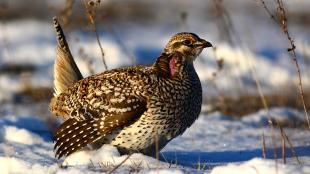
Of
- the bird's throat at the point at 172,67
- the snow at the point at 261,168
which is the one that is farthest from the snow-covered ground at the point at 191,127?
the bird's throat at the point at 172,67

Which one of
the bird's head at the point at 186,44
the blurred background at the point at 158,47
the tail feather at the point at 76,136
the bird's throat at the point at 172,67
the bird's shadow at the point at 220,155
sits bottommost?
the bird's shadow at the point at 220,155

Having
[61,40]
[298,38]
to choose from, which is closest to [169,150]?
[61,40]

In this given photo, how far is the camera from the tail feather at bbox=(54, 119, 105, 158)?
573 centimetres

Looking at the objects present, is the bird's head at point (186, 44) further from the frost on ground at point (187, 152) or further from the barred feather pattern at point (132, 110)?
the frost on ground at point (187, 152)

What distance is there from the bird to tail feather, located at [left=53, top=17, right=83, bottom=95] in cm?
57

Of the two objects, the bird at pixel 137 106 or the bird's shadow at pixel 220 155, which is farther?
the bird's shadow at pixel 220 155

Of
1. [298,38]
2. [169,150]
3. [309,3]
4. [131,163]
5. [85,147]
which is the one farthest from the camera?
[309,3]

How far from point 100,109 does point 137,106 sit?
337mm

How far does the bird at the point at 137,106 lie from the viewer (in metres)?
5.69

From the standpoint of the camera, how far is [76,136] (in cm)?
578

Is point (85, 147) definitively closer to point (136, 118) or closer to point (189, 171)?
point (136, 118)

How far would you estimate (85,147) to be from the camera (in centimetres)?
607

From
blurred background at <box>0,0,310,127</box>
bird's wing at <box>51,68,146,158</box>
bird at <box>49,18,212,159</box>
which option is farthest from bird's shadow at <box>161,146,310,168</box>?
blurred background at <box>0,0,310,127</box>

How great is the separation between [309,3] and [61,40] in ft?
59.4
